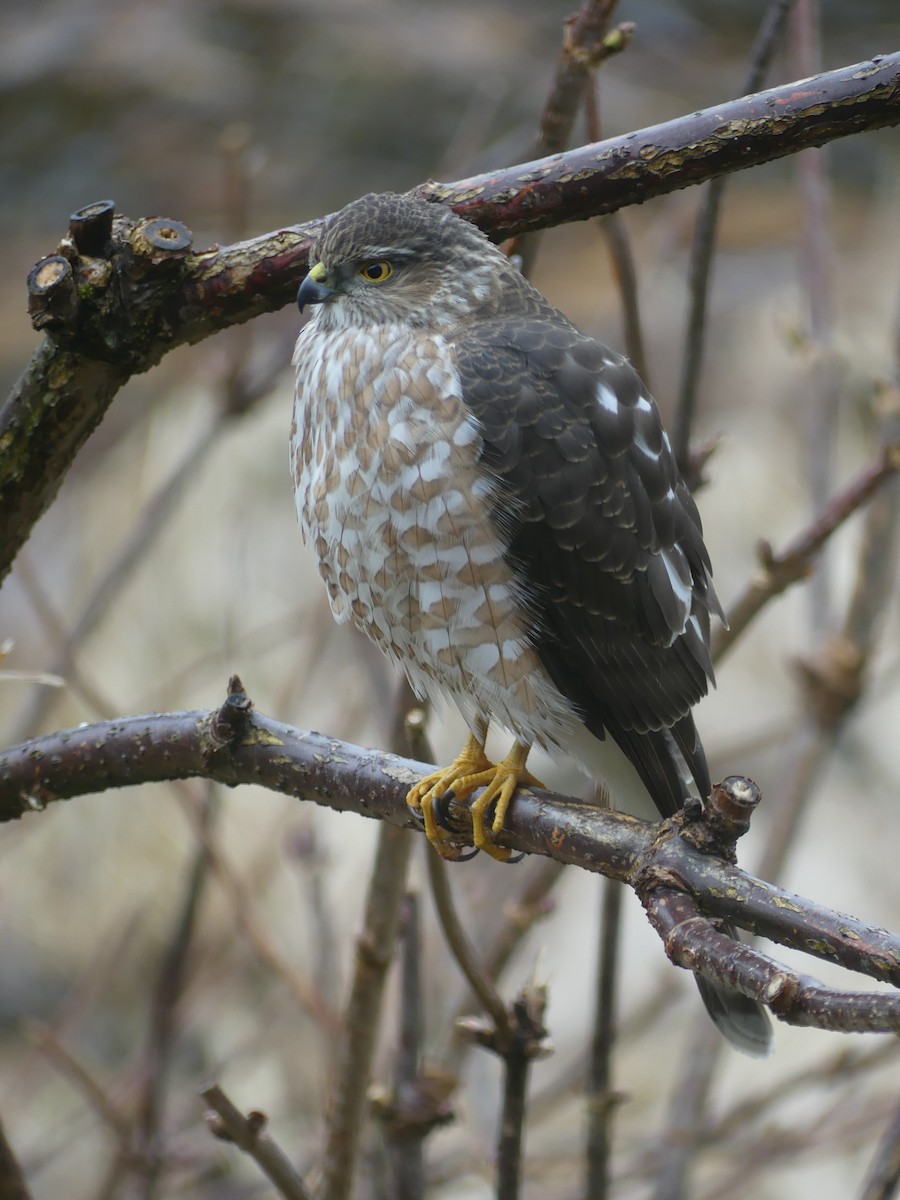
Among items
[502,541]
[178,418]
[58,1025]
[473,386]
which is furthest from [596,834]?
[178,418]

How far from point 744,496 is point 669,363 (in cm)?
116

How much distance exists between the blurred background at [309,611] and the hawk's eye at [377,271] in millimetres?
797

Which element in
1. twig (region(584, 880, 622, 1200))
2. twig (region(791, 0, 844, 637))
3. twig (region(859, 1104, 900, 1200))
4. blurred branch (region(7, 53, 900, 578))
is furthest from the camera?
twig (region(791, 0, 844, 637))

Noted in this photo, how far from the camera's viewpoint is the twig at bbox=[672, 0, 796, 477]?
2.64 metres

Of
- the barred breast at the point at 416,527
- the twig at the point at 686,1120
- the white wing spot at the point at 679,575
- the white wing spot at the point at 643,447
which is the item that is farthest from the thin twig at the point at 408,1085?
the white wing spot at the point at 643,447

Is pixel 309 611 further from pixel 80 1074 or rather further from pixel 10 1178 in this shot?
pixel 10 1178

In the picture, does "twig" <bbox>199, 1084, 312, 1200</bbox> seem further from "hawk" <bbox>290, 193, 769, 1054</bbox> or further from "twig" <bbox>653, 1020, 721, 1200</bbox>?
"twig" <bbox>653, 1020, 721, 1200</bbox>

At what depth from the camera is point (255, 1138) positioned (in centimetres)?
198

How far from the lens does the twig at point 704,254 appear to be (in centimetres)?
264

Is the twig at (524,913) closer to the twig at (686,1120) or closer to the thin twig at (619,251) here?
the twig at (686,1120)

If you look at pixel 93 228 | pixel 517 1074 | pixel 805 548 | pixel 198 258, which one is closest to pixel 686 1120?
pixel 517 1074

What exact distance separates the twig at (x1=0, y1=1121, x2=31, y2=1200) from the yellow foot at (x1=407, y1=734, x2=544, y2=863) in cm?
83

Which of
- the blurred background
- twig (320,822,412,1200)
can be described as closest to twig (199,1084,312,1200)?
twig (320,822,412,1200)

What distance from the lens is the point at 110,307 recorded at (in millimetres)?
1950
